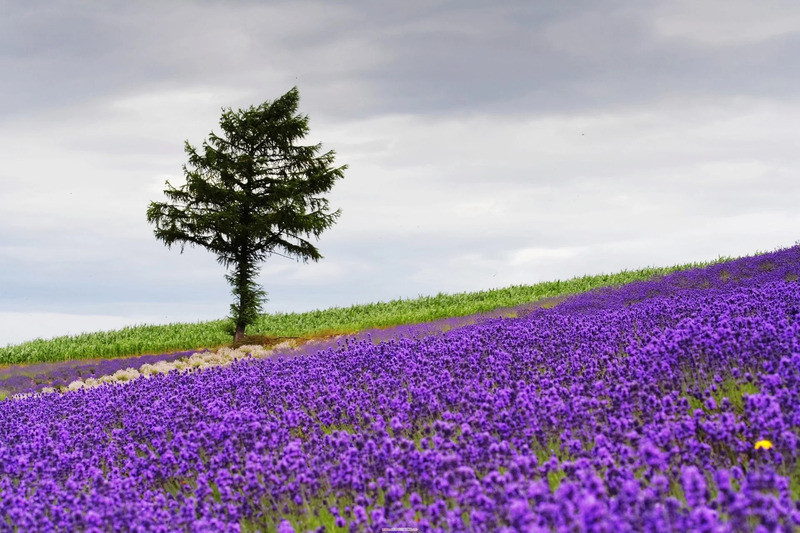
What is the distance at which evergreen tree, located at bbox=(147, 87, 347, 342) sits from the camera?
2380 cm

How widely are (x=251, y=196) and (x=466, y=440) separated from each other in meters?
19.9

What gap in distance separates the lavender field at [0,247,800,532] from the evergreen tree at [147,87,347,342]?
14.2 meters

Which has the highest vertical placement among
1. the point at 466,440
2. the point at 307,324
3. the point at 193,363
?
the point at 307,324

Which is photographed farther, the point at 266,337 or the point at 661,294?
the point at 266,337

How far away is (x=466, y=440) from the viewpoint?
5.14 meters

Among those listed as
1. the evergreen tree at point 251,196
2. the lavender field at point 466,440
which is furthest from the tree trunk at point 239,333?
the lavender field at point 466,440

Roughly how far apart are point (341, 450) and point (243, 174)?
1991cm

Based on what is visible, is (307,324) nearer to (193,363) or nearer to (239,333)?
(239,333)

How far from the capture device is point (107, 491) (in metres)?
5.54

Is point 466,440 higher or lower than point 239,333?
lower

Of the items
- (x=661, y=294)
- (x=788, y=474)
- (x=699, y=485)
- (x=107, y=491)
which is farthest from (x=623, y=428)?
(x=661, y=294)

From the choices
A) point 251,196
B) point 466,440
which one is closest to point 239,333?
point 251,196

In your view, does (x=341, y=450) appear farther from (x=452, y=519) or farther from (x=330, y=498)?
(x=452, y=519)

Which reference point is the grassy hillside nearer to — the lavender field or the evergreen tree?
the evergreen tree
